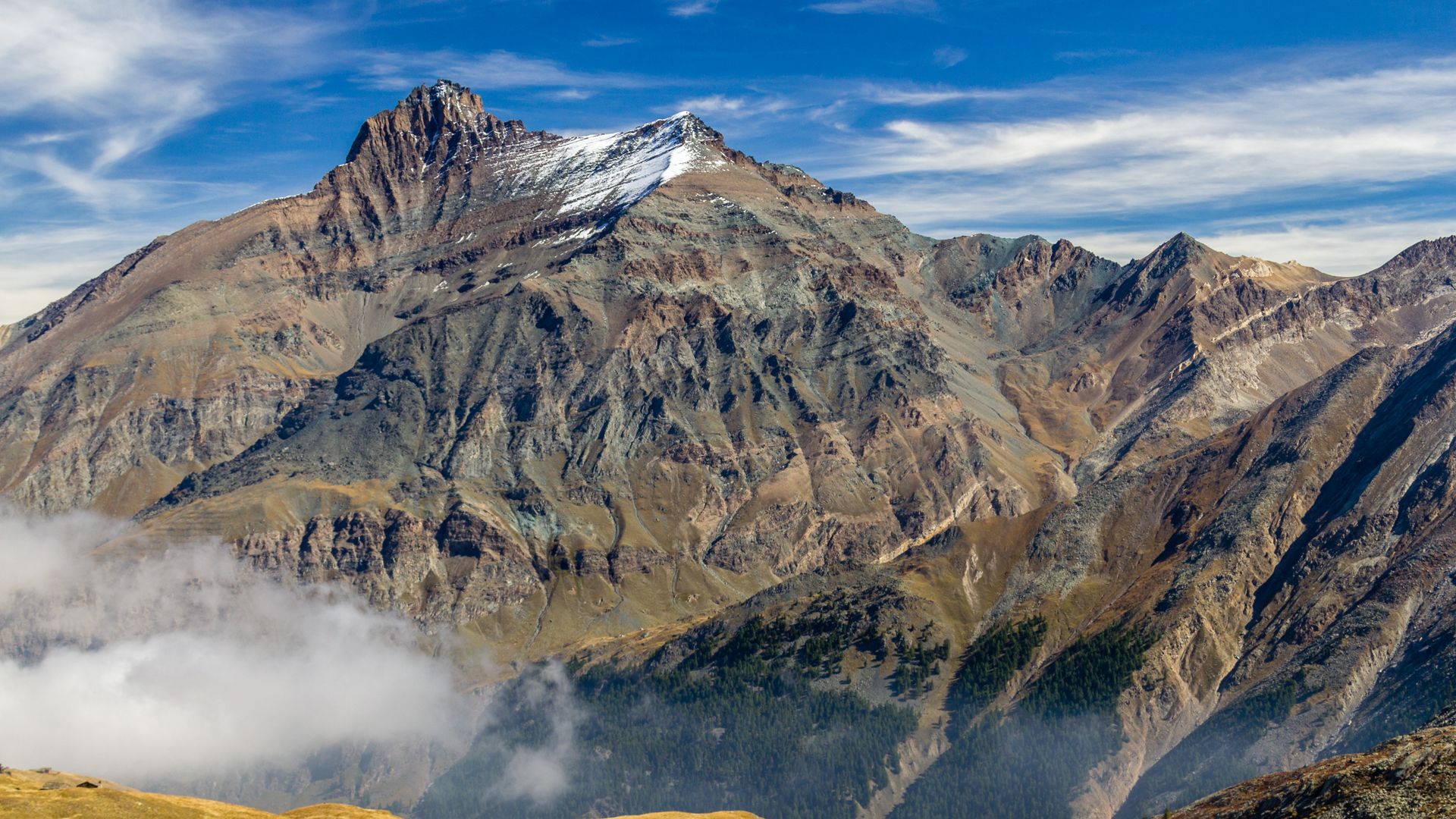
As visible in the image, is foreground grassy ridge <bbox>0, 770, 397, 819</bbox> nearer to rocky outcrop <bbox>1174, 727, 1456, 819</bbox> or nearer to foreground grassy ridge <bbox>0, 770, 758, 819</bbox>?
foreground grassy ridge <bbox>0, 770, 758, 819</bbox>

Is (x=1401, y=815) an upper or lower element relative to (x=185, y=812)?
lower

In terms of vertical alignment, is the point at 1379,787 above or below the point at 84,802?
below

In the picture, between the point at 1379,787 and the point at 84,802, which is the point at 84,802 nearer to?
the point at 84,802

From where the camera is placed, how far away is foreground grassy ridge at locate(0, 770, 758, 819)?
492 feet

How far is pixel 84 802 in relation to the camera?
15400 centimetres

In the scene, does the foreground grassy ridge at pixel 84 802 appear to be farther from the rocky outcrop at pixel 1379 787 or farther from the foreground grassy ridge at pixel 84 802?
the rocky outcrop at pixel 1379 787

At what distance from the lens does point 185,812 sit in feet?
536

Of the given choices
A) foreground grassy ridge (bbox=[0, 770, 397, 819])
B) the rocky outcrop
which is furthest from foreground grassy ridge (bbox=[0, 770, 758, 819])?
the rocky outcrop

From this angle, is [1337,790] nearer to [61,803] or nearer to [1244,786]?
[1244,786]

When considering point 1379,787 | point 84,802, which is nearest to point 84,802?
point 84,802

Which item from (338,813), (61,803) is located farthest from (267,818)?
(61,803)

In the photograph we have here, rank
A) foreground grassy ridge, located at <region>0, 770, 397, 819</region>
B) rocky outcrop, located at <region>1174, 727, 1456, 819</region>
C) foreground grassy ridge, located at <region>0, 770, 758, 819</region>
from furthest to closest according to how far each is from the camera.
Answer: foreground grassy ridge, located at <region>0, 770, 397, 819</region> < foreground grassy ridge, located at <region>0, 770, 758, 819</region> < rocky outcrop, located at <region>1174, 727, 1456, 819</region>

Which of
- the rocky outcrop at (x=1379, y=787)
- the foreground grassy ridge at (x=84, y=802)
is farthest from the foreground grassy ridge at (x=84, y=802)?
the rocky outcrop at (x=1379, y=787)

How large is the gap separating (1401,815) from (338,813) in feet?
450
